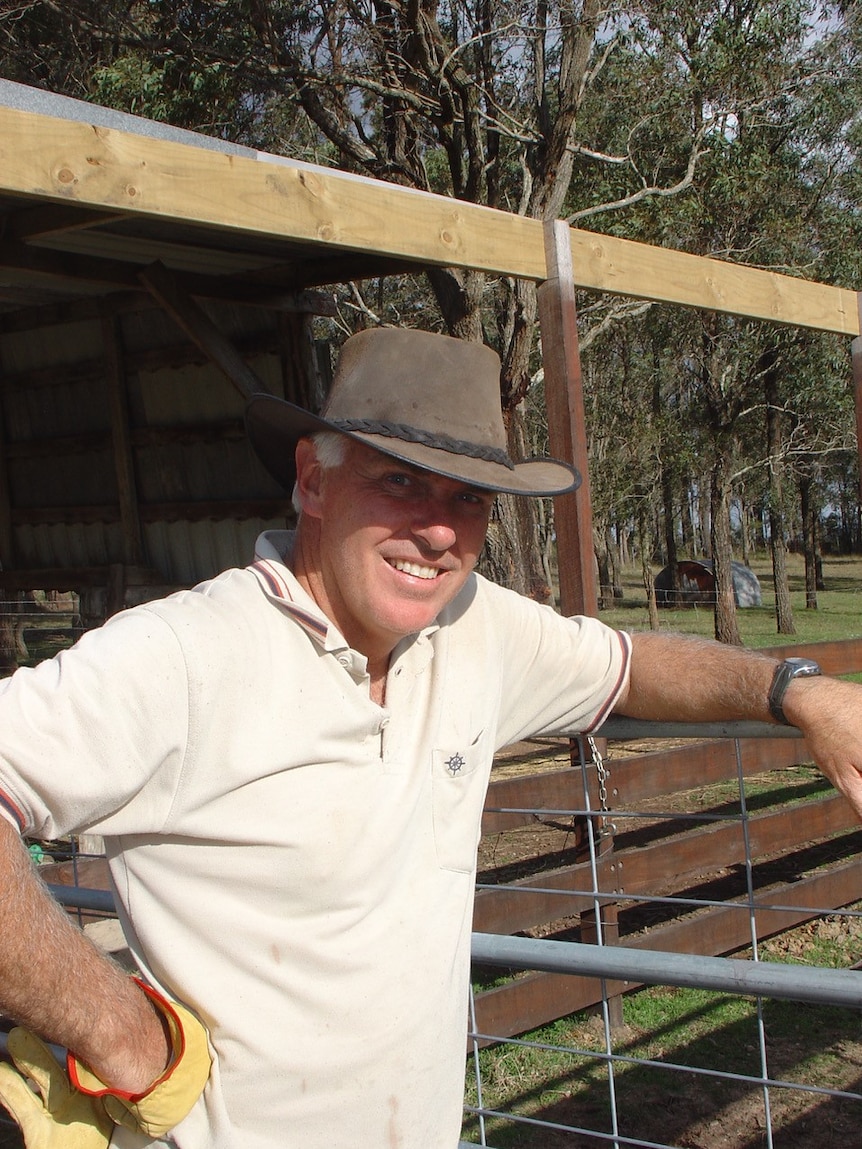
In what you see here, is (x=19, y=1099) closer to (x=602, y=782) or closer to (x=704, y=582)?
(x=602, y=782)

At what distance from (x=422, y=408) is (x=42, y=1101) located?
1.18 m

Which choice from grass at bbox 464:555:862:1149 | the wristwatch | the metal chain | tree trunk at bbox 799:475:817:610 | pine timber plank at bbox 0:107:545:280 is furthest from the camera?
tree trunk at bbox 799:475:817:610

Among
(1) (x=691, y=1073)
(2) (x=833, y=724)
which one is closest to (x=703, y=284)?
(1) (x=691, y=1073)

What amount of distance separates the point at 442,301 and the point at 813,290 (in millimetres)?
5948

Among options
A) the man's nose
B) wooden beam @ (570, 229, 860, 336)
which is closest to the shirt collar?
the man's nose

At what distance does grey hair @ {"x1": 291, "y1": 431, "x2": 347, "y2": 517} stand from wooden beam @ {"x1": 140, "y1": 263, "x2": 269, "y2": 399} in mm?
4734

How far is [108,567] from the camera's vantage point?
808 cm

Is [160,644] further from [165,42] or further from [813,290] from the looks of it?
[165,42]

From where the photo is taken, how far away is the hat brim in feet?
6.25

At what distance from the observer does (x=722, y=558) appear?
20.9m

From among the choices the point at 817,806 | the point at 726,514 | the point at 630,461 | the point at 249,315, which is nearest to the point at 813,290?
the point at 817,806

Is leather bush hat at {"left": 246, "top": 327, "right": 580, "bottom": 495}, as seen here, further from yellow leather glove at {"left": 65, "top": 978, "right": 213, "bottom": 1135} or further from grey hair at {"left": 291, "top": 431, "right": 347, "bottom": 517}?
yellow leather glove at {"left": 65, "top": 978, "right": 213, "bottom": 1135}

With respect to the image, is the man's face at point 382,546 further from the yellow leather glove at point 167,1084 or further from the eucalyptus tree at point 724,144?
the eucalyptus tree at point 724,144

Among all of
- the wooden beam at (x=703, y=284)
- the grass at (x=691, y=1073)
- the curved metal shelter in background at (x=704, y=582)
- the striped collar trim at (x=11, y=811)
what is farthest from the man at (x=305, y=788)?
the curved metal shelter in background at (x=704, y=582)
